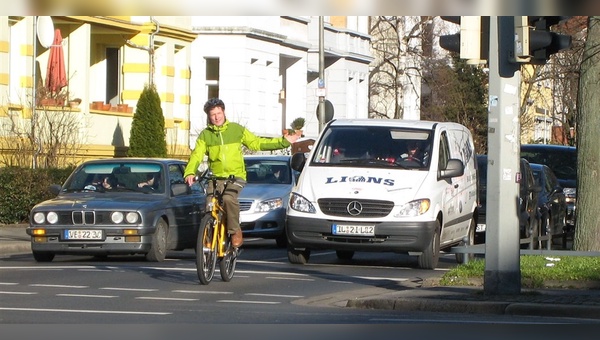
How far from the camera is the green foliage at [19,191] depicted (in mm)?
29141

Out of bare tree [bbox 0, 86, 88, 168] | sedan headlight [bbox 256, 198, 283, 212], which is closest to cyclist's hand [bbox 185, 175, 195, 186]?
sedan headlight [bbox 256, 198, 283, 212]

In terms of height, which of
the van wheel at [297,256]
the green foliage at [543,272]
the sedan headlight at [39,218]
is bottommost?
the van wheel at [297,256]

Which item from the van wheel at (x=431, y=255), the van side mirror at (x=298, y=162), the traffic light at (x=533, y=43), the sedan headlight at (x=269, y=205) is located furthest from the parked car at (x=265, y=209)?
the traffic light at (x=533, y=43)

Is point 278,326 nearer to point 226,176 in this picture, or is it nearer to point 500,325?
point 500,325

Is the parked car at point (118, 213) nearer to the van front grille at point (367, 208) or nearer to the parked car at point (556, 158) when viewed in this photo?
the van front grille at point (367, 208)

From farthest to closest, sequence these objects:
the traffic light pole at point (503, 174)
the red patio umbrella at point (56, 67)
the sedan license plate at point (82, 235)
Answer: the red patio umbrella at point (56, 67) < the sedan license plate at point (82, 235) < the traffic light pole at point (503, 174)

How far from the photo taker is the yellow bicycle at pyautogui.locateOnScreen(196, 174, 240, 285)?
15203mm

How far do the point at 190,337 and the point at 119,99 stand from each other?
32650 mm

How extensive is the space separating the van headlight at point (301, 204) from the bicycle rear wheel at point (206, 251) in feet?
10.9

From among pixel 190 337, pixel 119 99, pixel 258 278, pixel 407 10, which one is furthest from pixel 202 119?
pixel 407 10

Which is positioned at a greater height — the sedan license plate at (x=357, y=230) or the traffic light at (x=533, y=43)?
the traffic light at (x=533, y=43)

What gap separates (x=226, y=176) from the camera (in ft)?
51.0

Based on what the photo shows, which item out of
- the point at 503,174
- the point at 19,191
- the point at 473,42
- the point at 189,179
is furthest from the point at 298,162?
the point at 19,191

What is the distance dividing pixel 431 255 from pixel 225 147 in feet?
14.0
